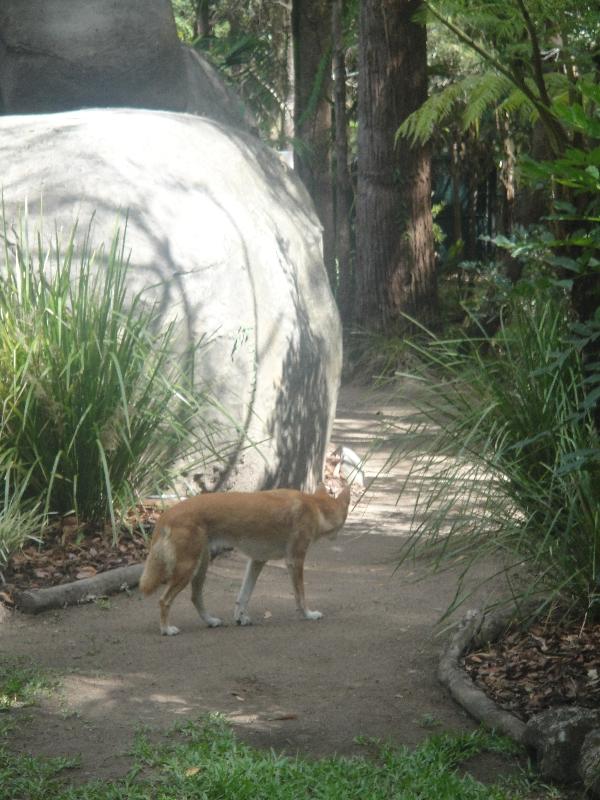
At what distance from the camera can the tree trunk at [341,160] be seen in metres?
16.2

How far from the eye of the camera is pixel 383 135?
14.6m

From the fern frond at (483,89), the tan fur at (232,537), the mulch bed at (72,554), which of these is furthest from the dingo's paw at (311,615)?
the fern frond at (483,89)

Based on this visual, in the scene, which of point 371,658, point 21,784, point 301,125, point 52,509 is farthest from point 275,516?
point 301,125

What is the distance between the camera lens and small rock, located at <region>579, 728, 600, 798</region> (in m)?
3.92

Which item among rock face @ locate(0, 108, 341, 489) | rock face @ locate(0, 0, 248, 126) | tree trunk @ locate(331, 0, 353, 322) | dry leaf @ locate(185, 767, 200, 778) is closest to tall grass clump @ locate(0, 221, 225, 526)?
rock face @ locate(0, 108, 341, 489)

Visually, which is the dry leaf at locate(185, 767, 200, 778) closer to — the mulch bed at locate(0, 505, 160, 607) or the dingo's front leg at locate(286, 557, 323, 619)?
the dingo's front leg at locate(286, 557, 323, 619)

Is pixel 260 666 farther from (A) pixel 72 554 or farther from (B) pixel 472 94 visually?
(B) pixel 472 94

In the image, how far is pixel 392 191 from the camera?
48.9ft

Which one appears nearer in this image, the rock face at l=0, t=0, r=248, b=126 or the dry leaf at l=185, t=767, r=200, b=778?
the dry leaf at l=185, t=767, r=200, b=778

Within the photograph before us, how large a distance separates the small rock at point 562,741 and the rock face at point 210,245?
151 inches

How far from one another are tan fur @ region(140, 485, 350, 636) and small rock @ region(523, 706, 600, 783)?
80.3 inches

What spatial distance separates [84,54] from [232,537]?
6250mm

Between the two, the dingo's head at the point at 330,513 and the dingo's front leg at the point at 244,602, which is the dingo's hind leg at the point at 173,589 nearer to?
the dingo's front leg at the point at 244,602

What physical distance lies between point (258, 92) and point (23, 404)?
14.8 meters
